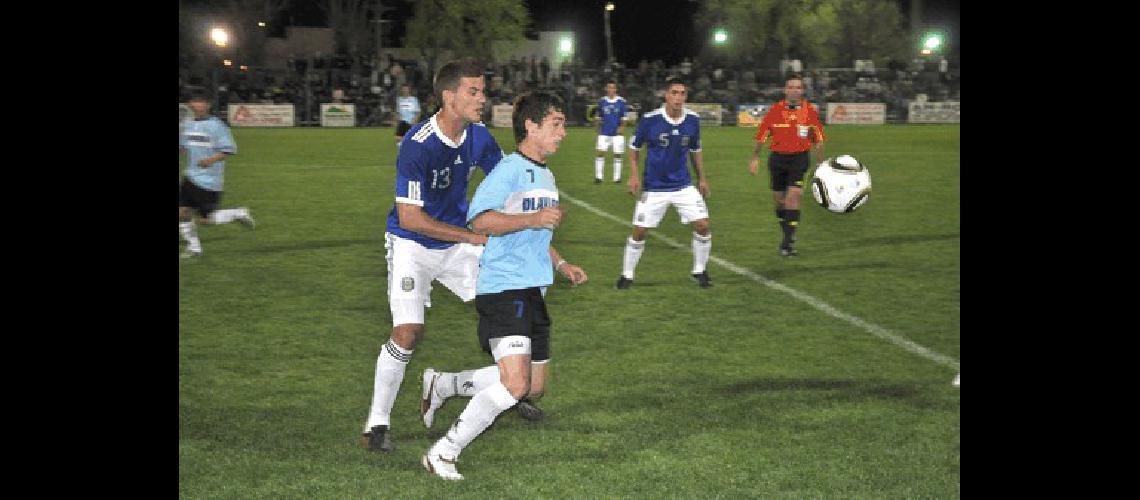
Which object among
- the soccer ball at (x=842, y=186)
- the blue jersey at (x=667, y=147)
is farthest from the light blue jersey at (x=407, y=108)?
the soccer ball at (x=842, y=186)

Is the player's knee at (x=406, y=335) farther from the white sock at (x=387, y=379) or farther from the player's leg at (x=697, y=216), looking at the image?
the player's leg at (x=697, y=216)

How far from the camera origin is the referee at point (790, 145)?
1316 cm

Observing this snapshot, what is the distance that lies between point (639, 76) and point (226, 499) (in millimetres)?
47349

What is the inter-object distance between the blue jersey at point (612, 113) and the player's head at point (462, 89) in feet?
58.6

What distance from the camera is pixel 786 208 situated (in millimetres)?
13219

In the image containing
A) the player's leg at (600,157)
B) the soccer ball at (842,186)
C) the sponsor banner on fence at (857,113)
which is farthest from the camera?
the sponsor banner on fence at (857,113)

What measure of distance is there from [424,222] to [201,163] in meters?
7.61

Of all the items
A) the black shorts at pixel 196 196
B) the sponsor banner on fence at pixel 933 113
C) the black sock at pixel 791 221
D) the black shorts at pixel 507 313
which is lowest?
the black shorts at pixel 507 313

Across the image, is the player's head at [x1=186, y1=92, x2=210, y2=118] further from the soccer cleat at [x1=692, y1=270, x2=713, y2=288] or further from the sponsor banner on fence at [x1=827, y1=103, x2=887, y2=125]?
the sponsor banner on fence at [x1=827, y1=103, x2=887, y2=125]

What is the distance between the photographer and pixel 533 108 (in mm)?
5391

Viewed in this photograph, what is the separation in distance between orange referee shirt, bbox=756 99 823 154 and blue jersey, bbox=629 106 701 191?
2.22 meters

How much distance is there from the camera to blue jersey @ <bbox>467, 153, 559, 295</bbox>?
5.36m

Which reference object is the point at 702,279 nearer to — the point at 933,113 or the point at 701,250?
the point at 701,250
